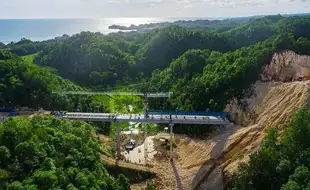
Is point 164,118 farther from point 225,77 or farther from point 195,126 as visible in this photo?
point 225,77

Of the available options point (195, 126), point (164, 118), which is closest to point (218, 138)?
point (195, 126)

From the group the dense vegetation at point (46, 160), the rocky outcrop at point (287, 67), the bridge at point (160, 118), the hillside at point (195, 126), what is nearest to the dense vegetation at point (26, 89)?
the hillside at point (195, 126)

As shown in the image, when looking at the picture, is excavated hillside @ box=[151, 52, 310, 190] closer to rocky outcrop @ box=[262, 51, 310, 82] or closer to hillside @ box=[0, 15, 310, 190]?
rocky outcrop @ box=[262, 51, 310, 82]

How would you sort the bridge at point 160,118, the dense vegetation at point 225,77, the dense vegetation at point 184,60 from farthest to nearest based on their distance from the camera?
1. the dense vegetation at point 184,60
2. the dense vegetation at point 225,77
3. the bridge at point 160,118

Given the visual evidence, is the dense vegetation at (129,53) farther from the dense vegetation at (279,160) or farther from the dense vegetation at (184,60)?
the dense vegetation at (279,160)

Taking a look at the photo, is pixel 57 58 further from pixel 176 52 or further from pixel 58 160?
pixel 58 160
